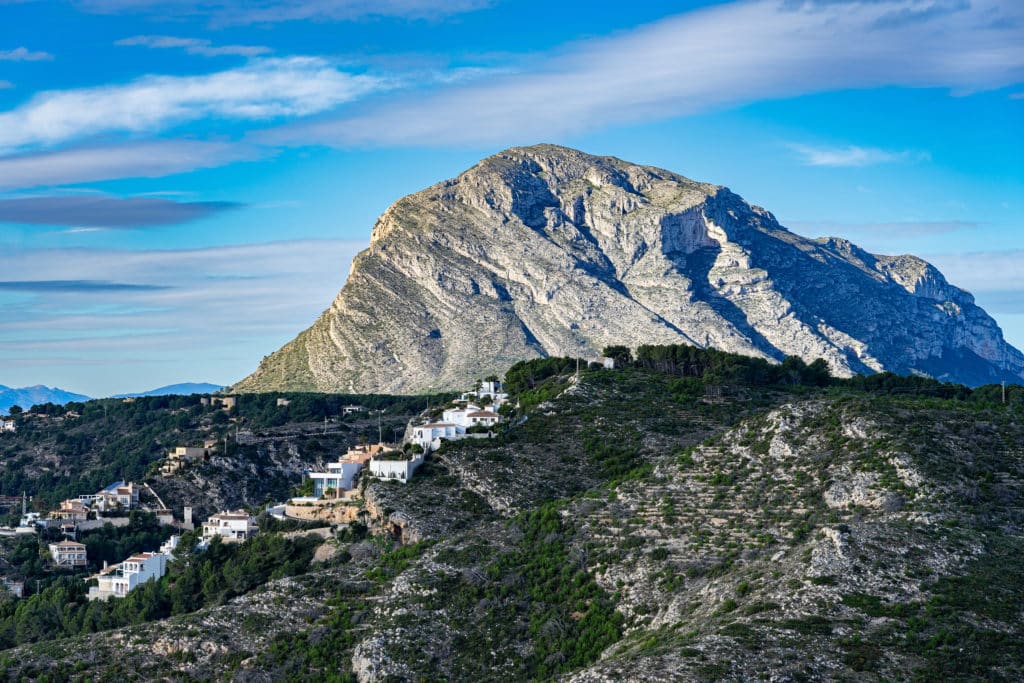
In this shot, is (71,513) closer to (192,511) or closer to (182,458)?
(192,511)

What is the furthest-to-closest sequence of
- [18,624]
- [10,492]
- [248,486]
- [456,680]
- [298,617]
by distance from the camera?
[10,492], [248,486], [18,624], [298,617], [456,680]

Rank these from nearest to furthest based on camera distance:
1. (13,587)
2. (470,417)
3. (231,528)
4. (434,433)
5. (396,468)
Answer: (396,468) → (231,528) → (434,433) → (13,587) → (470,417)

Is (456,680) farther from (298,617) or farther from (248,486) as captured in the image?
(248,486)

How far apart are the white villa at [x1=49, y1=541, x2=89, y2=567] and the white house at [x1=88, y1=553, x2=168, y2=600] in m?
16.7

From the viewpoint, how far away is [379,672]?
226ft

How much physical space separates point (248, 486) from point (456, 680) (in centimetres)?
8099

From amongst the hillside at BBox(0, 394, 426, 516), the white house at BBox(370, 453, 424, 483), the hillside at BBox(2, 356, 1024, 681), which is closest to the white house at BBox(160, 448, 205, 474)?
the hillside at BBox(0, 394, 426, 516)

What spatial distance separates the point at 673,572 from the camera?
70000mm

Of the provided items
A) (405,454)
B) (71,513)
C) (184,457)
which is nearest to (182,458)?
(184,457)

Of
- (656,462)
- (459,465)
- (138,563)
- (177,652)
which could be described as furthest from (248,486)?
(177,652)

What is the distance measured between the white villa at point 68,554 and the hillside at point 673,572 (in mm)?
36580

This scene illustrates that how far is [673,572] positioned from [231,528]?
155ft

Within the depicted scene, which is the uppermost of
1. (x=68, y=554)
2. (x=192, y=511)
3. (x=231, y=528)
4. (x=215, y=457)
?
(x=215, y=457)

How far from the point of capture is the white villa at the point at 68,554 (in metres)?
123
